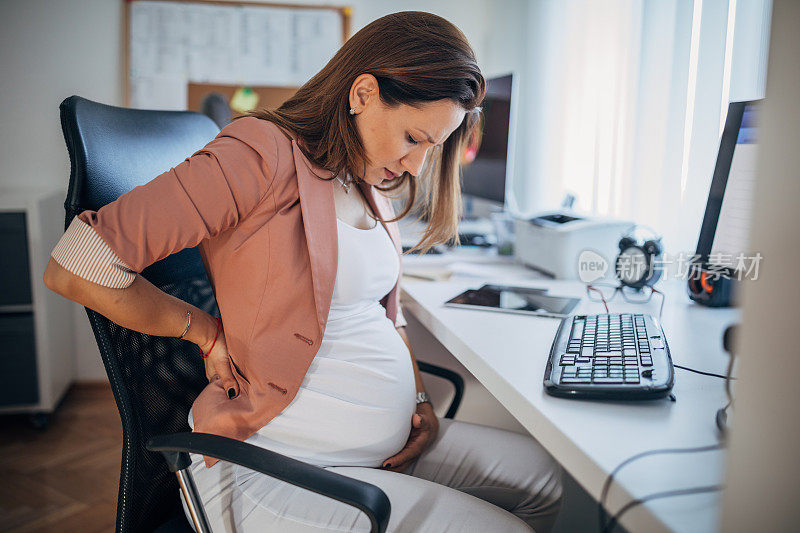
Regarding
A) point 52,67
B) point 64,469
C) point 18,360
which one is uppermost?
point 52,67

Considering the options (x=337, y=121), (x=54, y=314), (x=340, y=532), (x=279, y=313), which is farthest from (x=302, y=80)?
(x=340, y=532)

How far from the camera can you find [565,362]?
2.84 feet

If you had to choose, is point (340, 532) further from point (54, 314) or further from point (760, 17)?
point (54, 314)

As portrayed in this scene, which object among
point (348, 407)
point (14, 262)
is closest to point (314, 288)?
point (348, 407)

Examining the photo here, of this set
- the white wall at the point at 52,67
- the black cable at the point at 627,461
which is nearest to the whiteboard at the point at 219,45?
the white wall at the point at 52,67

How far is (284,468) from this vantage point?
733 mm

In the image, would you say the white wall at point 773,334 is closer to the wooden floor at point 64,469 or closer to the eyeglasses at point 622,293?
the eyeglasses at point 622,293

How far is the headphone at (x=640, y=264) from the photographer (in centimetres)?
141

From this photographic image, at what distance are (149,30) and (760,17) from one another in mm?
2483

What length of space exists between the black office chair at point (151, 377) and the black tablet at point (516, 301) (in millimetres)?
552

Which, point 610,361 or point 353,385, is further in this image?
point 353,385

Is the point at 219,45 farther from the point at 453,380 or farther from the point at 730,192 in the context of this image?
the point at 730,192

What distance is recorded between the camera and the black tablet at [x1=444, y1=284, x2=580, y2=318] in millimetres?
1253

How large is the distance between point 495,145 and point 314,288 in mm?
1356
